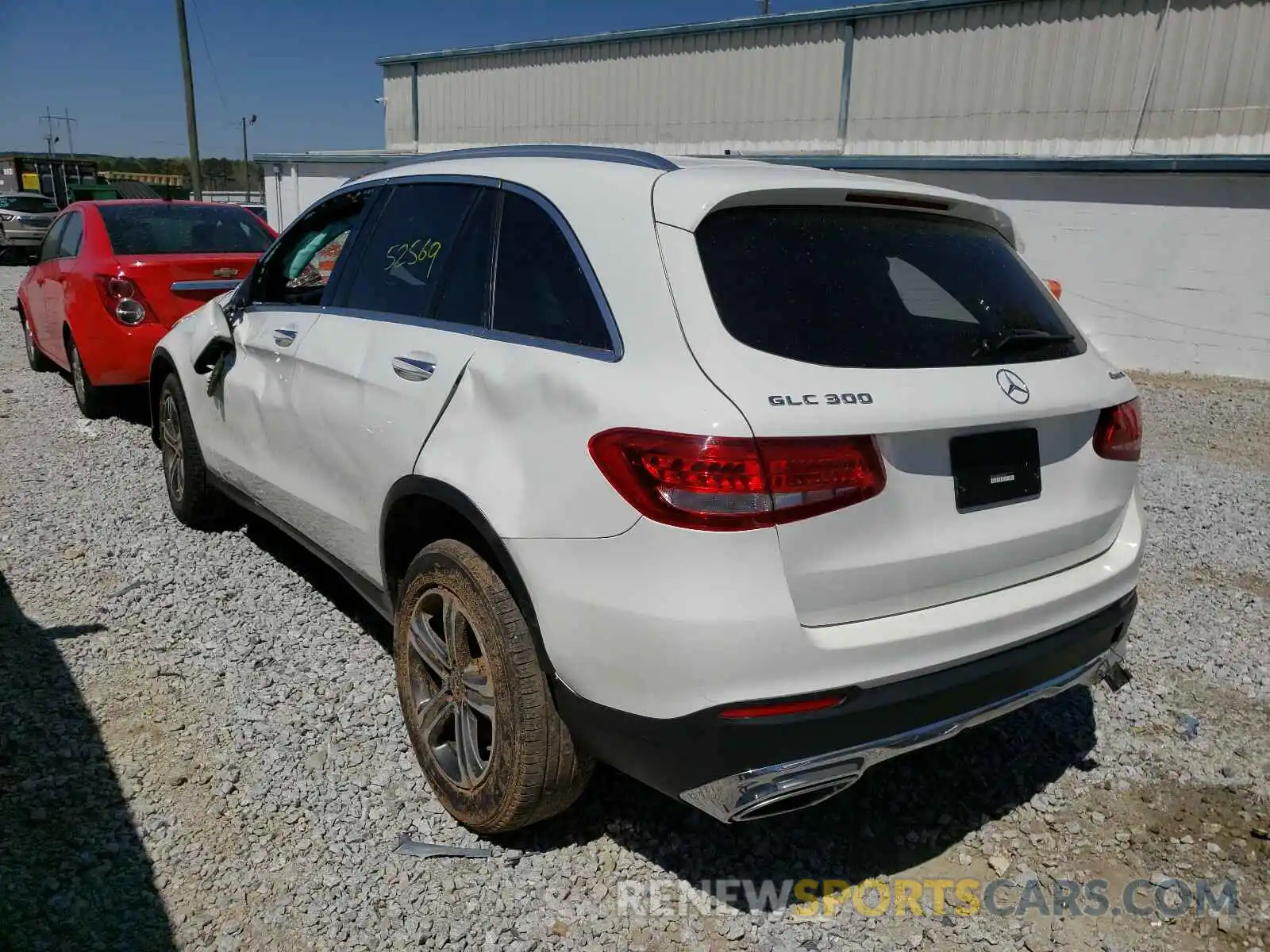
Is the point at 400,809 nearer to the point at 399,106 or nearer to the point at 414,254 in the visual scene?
the point at 414,254

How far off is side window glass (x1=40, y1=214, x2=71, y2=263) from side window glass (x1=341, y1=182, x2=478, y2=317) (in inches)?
233

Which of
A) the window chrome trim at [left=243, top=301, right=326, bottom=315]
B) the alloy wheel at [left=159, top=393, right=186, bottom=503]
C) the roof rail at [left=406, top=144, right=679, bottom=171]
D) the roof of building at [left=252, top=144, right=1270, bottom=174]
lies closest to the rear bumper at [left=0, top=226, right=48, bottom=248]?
the roof of building at [left=252, top=144, right=1270, bottom=174]

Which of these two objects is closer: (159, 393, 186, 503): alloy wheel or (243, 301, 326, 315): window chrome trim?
(243, 301, 326, 315): window chrome trim

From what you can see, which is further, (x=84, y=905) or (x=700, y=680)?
(x=84, y=905)

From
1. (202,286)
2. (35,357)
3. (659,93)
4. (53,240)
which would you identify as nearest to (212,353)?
(202,286)

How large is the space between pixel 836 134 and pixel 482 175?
1326 cm

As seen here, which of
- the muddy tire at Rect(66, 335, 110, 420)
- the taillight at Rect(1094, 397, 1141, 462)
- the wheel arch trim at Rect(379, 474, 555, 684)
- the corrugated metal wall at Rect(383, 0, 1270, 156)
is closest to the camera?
the wheel arch trim at Rect(379, 474, 555, 684)

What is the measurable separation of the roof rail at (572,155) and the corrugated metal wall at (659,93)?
12946 mm

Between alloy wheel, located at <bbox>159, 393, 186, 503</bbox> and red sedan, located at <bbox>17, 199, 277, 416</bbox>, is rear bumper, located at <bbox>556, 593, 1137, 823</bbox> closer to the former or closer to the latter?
alloy wheel, located at <bbox>159, 393, 186, 503</bbox>

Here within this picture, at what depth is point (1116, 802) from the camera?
3.08m

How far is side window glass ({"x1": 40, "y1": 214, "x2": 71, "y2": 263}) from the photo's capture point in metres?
8.05

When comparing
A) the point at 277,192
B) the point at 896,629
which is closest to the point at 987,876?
the point at 896,629

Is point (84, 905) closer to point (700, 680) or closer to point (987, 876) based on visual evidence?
point (700, 680)

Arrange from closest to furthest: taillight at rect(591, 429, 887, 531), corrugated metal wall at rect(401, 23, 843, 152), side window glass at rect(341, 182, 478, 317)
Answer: taillight at rect(591, 429, 887, 531) < side window glass at rect(341, 182, 478, 317) < corrugated metal wall at rect(401, 23, 843, 152)
